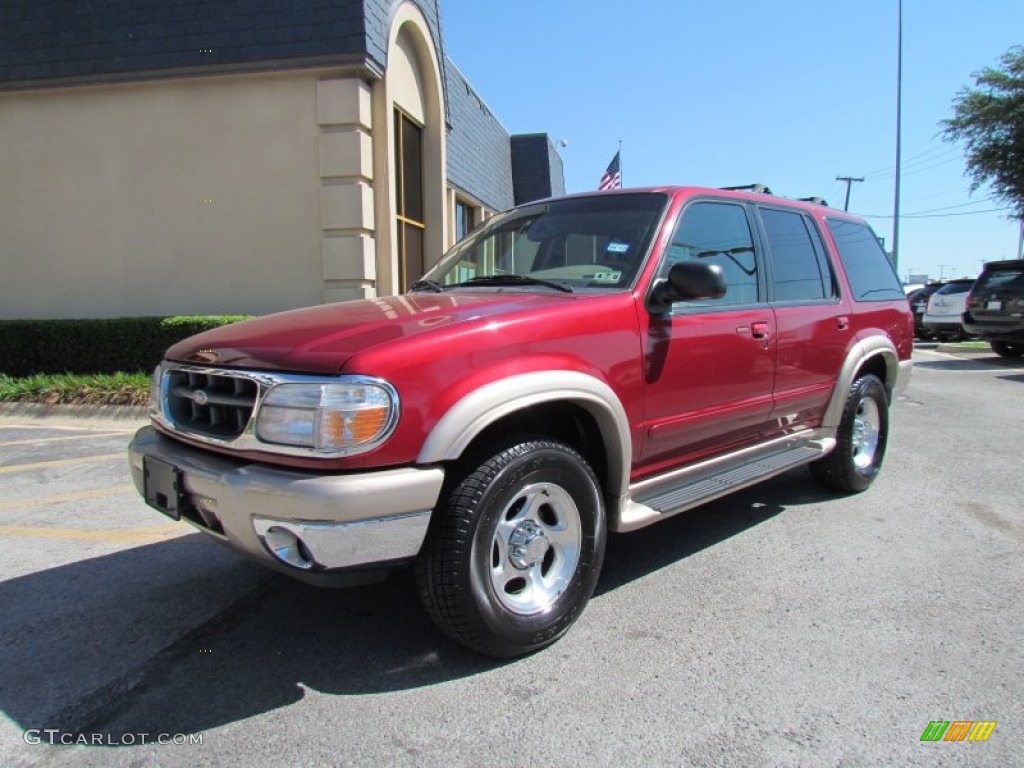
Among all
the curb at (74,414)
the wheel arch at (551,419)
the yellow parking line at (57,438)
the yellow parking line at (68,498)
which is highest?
the wheel arch at (551,419)

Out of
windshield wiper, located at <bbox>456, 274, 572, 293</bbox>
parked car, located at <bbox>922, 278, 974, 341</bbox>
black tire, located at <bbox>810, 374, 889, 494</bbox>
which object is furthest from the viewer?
parked car, located at <bbox>922, 278, 974, 341</bbox>

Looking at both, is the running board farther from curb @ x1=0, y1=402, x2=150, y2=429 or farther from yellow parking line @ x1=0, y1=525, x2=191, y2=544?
curb @ x1=0, y1=402, x2=150, y2=429

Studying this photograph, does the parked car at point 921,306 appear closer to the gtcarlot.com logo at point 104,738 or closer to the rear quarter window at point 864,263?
the rear quarter window at point 864,263

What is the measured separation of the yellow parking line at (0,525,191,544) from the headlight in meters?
2.36

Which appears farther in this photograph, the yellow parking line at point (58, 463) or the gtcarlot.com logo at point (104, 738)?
the yellow parking line at point (58, 463)

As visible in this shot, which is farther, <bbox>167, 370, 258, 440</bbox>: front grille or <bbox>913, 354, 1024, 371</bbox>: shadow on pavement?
<bbox>913, 354, 1024, 371</bbox>: shadow on pavement

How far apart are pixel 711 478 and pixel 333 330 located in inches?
81.2

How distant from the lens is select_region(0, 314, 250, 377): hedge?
30.3 feet

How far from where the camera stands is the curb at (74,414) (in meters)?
7.91

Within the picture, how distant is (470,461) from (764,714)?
1.33 m

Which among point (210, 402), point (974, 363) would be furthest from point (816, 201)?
point (974, 363)

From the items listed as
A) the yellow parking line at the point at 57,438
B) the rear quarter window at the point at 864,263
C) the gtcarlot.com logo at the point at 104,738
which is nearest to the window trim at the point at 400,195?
the yellow parking line at the point at 57,438

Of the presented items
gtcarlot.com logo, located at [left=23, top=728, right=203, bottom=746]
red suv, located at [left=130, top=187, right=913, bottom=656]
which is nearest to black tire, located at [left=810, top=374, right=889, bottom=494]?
red suv, located at [left=130, top=187, right=913, bottom=656]

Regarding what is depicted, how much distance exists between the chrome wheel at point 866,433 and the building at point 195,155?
6441 mm
